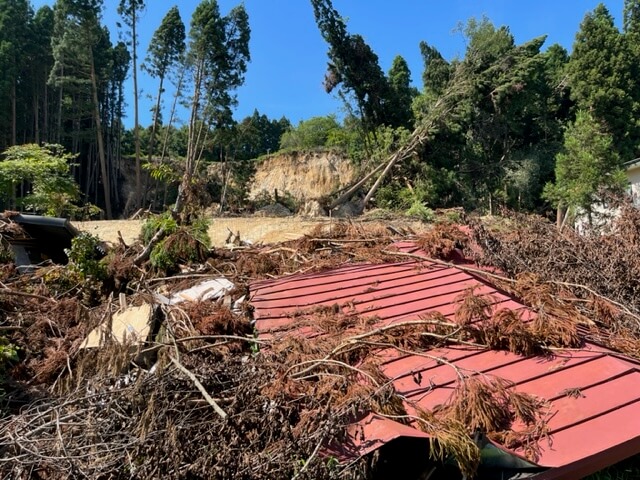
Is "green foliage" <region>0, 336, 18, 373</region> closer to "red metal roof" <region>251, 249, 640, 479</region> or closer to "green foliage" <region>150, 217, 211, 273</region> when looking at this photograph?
"red metal roof" <region>251, 249, 640, 479</region>

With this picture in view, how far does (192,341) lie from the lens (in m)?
3.85

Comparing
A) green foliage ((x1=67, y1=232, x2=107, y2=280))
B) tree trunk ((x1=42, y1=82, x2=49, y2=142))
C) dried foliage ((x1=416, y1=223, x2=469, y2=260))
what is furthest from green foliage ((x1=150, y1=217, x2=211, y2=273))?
tree trunk ((x1=42, y1=82, x2=49, y2=142))

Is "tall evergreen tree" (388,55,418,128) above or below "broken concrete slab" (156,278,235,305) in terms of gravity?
above

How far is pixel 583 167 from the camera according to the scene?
14.0 meters

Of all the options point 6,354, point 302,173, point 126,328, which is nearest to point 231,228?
point 126,328

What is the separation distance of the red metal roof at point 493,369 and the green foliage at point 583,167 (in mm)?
9779

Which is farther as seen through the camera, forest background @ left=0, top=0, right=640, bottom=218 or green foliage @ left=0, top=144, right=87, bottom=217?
forest background @ left=0, top=0, right=640, bottom=218

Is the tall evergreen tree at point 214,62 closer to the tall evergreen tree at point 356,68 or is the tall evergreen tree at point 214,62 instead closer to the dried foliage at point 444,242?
the tall evergreen tree at point 356,68

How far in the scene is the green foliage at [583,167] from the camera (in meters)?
13.0

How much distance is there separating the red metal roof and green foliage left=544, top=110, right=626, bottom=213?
32.1ft

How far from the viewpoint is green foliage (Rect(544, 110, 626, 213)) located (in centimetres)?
1302

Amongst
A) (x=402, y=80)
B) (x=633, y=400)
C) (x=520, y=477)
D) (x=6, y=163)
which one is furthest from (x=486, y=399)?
(x=402, y=80)

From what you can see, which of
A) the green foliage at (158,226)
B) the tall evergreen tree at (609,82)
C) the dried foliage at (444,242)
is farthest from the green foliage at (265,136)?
the dried foliage at (444,242)

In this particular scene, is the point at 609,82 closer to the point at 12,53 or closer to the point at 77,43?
the point at 77,43
